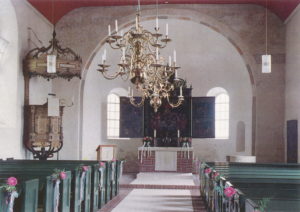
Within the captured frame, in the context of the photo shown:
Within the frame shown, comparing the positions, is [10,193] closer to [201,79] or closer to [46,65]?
[46,65]

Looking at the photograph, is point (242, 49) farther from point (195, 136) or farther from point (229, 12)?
point (195, 136)

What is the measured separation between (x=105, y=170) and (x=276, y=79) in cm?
677

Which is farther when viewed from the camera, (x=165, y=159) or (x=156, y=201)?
(x=165, y=159)

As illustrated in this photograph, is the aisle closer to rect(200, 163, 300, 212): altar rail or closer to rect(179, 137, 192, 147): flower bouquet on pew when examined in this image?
rect(200, 163, 300, 212): altar rail

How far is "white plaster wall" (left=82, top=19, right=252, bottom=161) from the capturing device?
55.3 ft

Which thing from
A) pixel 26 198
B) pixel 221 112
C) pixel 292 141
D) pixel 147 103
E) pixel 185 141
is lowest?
pixel 26 198

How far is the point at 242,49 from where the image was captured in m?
13.8

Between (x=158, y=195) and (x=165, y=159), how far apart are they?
535 cm

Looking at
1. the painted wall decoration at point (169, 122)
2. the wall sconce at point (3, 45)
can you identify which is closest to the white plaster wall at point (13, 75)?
the wall sconce at point (3, 45)

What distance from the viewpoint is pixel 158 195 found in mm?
10344

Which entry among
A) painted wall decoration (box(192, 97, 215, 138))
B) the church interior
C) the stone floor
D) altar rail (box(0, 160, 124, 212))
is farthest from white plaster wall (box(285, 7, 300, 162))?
altar rail (box(0, 160, 124, 212))

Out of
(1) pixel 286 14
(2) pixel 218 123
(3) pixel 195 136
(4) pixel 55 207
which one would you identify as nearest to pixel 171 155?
(3) pixel 195 136

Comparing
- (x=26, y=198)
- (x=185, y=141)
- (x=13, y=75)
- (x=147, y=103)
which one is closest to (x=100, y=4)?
(x=13, y=75)

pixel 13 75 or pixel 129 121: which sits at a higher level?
pixel 13 75
